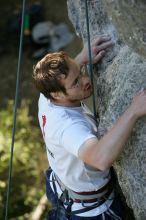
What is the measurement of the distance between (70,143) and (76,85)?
1.06ft

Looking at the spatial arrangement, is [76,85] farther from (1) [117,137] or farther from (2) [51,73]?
(1) [117,137]

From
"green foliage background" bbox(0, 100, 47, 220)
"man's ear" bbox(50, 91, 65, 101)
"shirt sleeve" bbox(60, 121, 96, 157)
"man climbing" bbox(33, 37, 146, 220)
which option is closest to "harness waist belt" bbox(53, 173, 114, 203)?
"man climbing" bbox(33, 37, 146, 220)

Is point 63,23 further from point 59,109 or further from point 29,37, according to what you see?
point 59,109

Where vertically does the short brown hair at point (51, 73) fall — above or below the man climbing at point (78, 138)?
above

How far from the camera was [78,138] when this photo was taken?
2.60 m

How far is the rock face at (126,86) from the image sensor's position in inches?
92.7

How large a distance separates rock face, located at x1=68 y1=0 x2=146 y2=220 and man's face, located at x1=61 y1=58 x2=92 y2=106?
140mm

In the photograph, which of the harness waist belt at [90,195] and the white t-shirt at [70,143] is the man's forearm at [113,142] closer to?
the white t-shirt at [70,143]

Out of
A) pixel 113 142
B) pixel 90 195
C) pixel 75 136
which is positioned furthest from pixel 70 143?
pixel 90 195

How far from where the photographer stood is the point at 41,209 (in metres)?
6.45

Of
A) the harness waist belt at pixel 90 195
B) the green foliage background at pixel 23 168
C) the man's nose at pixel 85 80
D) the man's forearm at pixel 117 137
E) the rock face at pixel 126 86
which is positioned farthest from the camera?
the green foliage background at pixel 23 168

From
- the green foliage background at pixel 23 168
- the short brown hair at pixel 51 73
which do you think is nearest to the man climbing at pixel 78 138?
the short brown hair at pixel 51 73

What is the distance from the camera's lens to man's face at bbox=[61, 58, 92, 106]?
2770 millimetres

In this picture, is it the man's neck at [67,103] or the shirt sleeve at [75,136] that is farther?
the man's neck at [67,103]
